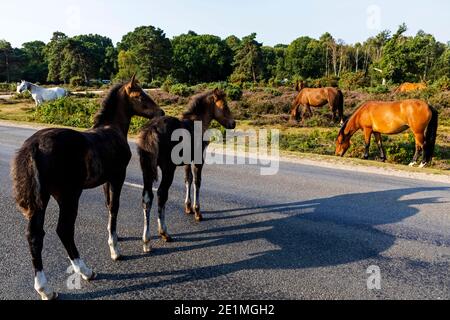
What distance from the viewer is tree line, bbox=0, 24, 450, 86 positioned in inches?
1777

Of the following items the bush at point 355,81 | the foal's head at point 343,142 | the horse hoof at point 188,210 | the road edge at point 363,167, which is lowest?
the horse hoof at point 188,210

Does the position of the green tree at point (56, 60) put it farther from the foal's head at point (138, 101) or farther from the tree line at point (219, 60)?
the foal's head at point (138, 101)

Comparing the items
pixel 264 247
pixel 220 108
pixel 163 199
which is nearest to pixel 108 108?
pixel 163 199

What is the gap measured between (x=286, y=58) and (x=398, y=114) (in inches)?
2861

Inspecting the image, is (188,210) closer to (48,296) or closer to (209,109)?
(209,109)

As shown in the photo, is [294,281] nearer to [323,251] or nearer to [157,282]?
[323,251]

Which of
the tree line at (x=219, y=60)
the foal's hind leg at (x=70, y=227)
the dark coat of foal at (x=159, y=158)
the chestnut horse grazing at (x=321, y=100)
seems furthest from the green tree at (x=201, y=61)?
the foal's hind leg at (x=70, y=227)

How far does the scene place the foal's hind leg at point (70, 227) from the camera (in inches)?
152

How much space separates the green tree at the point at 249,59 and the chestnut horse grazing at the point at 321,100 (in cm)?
4137

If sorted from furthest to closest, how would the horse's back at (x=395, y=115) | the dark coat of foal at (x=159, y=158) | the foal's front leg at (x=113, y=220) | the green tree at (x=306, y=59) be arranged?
the green tree at (x=306, y=59) < the horse's back at (x=395, y=115) < the dark coat of foal at (x=159, y=158) < the foal's front leg at (x=113, y=220)

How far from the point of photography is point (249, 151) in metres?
13.0

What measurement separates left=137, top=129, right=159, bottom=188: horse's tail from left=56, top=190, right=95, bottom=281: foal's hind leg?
3.78 feet

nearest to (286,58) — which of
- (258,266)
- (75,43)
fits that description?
(75,43)

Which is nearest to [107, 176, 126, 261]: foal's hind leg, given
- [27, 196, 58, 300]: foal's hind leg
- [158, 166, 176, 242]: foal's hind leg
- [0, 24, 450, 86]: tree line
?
[158, 166, 176, 242]: foal's hind leg
